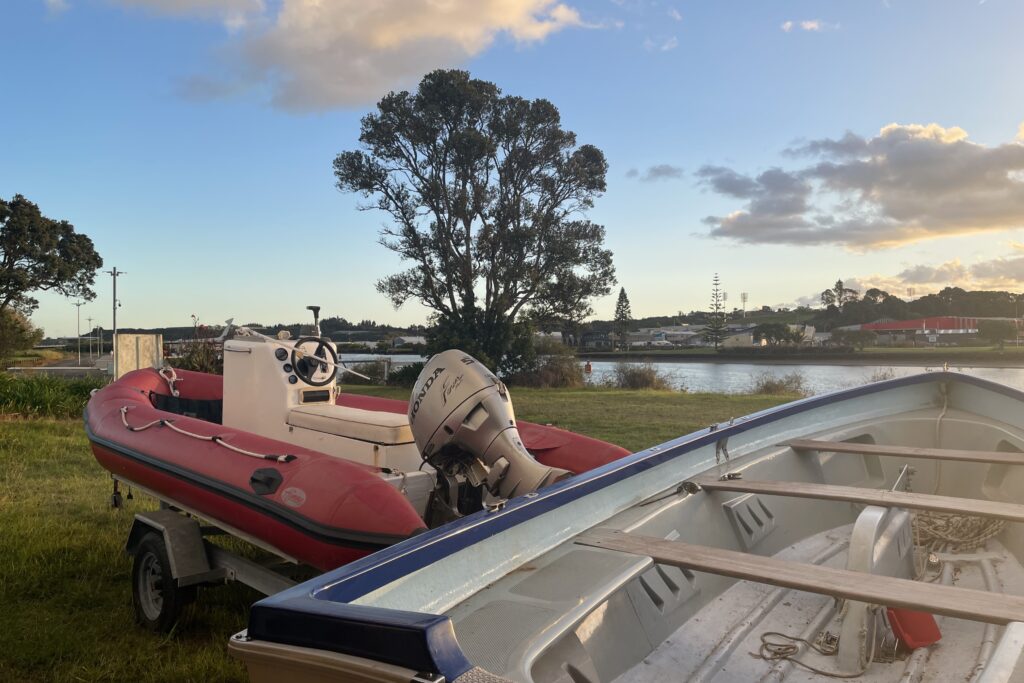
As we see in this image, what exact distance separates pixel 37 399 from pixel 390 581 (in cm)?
1157

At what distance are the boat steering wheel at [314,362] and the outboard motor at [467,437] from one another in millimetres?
1442

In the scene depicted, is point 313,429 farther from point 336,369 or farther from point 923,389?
point 923,389

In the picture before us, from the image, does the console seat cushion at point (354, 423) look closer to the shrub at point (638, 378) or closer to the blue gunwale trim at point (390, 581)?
the blue gunwale trim at point (390, 581)

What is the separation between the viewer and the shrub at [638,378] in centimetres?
2184

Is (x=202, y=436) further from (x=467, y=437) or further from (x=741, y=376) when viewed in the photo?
(x=741, y=376)

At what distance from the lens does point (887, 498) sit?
2746 millimetres

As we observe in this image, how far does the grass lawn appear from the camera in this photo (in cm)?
328

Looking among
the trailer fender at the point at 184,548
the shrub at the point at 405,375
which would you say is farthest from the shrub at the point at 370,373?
the trailer fender at the point at 184,548

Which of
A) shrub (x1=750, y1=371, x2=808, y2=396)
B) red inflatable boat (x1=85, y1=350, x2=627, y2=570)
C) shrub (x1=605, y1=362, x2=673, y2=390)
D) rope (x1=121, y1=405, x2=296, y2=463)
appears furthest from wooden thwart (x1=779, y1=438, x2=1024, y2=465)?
shrub (x1=605, y1=362, x2=673, y2=390)

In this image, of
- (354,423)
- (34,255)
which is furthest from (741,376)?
(34,255)

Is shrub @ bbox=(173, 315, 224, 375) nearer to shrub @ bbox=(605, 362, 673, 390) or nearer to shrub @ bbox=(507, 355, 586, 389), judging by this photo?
shrub @ bbox=(507, 355, 586, 389)

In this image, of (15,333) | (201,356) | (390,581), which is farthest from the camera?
(15,333)

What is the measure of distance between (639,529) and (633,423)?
29.3 feet

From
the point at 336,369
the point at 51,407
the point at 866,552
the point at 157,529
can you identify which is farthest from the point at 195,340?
the point at 866,552
